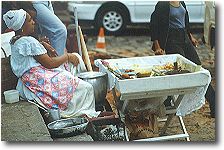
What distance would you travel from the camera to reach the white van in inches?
197

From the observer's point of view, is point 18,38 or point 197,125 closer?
point 18,38

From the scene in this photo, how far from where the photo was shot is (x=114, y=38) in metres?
5.39

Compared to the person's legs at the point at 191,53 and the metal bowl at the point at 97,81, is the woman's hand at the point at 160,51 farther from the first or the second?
the metal bowl at the point at 97,81

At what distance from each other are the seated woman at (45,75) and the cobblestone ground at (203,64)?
431 mm

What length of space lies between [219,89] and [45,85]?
155cm

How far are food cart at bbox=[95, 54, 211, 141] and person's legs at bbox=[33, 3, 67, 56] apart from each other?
0.38 metres

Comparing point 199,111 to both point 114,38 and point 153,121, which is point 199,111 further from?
point 114,38

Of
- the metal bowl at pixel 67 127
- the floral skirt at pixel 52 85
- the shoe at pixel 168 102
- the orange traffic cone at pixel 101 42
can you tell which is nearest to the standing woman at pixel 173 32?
the shoe at pixel 168 102

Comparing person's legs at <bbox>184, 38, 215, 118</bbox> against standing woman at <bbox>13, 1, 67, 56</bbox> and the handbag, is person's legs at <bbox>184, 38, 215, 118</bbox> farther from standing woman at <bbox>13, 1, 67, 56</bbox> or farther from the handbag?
the handbag

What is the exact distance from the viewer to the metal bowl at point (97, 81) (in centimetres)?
498

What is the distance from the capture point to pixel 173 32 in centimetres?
502

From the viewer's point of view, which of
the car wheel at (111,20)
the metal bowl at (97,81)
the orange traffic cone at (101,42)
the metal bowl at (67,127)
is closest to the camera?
the metal bowl at (67,127)

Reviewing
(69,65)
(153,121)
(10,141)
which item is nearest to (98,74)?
(69,65)

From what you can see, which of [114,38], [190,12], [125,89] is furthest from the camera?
[114,38]
